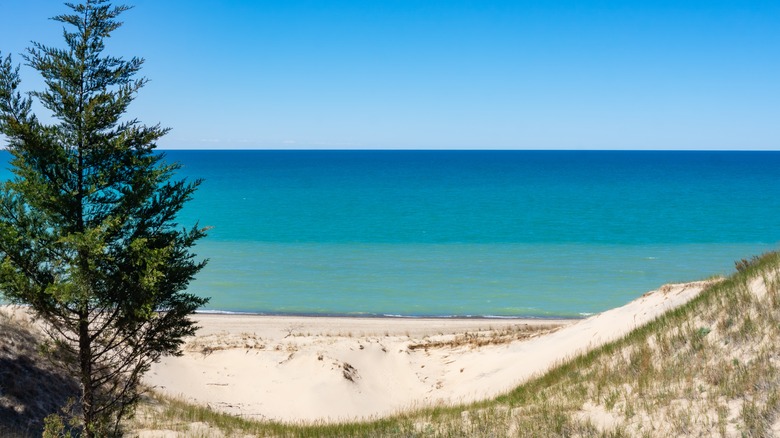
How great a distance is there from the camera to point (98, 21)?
11141 mm

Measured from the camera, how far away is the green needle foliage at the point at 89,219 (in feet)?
33.2

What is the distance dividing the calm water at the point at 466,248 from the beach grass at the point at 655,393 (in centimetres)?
1663

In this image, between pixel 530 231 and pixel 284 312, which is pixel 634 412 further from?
pixel 530 231

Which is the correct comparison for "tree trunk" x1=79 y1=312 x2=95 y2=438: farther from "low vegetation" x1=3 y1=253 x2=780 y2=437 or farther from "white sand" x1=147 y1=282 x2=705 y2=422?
"white sand" x1=147 y1=282 x2=705 y2=422

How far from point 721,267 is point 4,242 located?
41.1m

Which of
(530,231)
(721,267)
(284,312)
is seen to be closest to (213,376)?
(284,312)

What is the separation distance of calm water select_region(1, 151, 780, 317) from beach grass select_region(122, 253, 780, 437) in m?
16.6

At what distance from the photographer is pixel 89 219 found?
10.8m

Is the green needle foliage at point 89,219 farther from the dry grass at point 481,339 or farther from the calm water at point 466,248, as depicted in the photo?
the calm water at point 466,248

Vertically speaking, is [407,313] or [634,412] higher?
[407,313]

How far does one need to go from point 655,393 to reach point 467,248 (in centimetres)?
3830

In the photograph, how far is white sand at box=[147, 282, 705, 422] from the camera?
1847 cm

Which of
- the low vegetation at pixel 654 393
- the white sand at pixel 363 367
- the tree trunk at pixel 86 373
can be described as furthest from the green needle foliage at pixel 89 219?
the white sand at pixel 363 367

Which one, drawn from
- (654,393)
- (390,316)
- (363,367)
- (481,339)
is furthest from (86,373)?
(390,316)
